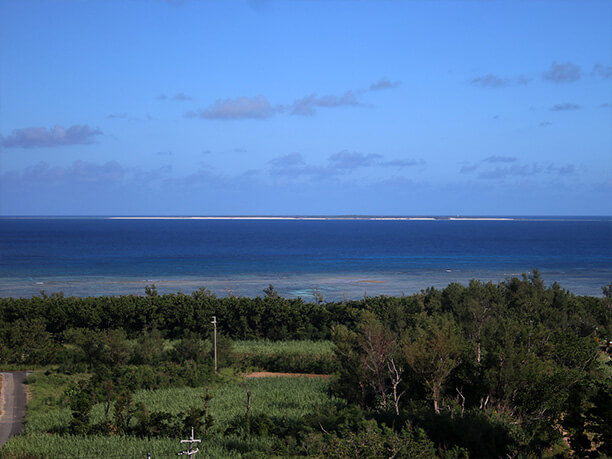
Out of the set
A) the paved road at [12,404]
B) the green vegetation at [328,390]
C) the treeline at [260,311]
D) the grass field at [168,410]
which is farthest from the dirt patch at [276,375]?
the paved road at [12,404]

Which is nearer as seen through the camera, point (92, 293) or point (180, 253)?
point (92, 293)

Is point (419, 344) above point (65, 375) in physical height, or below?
above

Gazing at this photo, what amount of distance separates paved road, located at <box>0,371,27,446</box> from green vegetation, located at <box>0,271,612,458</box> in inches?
23.5

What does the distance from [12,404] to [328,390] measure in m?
15.3

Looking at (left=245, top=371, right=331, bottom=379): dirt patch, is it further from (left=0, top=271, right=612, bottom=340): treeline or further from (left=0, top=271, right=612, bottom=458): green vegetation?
(left=0, top=271, right=612, bottom=340): treeline

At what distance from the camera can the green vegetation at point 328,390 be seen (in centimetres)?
1955

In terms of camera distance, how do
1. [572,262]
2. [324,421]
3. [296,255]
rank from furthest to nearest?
[296,255], [572,262], [324,421]

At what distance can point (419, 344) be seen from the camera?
2302cm

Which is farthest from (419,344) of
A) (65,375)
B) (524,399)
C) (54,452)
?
(65,375)

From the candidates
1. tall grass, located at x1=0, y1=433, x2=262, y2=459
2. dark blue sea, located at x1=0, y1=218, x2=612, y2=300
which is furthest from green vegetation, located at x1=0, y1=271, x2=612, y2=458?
dark blue sea, located at x1=0, y1=218, x2=612, y2=300

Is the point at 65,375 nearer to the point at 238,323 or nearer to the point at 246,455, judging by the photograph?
the point at 238,323

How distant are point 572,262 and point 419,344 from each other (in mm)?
94579

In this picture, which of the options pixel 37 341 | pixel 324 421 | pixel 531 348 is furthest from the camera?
pixel 37 341

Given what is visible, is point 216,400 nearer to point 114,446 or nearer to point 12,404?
point 114,446
